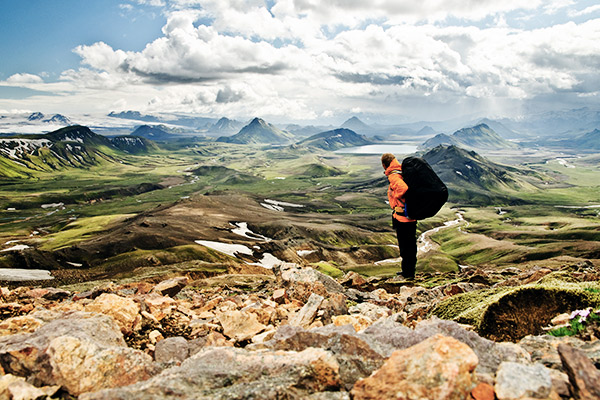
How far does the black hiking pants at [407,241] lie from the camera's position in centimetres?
1762

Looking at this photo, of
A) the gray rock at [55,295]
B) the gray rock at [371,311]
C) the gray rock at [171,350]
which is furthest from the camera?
the gray rock at [55,295]

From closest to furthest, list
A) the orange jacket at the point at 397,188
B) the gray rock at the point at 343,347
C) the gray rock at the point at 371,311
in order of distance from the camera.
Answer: the gray rock at the point at 343,347, the gray rock at the point at 371,311, the orange jacket at the point at 397,188

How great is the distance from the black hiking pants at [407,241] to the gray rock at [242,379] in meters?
11.3

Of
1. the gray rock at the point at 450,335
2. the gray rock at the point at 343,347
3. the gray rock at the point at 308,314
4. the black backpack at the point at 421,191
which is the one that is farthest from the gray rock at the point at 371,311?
the black backpack at the point at 421,191

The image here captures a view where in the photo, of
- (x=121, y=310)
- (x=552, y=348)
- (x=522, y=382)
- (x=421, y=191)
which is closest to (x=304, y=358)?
(x=522, y=382)

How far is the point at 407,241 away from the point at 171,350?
Answer: 43.4ft

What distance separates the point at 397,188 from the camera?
16.7 meters

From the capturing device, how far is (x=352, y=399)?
617 centimetres

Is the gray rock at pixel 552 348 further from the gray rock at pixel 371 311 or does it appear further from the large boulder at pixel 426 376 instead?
the gray rock at pixel 371 311

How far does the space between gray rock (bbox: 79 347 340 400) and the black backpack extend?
1026 centimetres

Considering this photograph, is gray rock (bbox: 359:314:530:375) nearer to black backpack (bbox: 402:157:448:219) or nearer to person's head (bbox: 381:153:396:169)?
black backpack (bbox: 402:157:448:219)

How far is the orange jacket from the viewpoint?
650 inches

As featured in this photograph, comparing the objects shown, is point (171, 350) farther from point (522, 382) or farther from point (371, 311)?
point (522, 382)

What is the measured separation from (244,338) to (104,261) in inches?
4270
